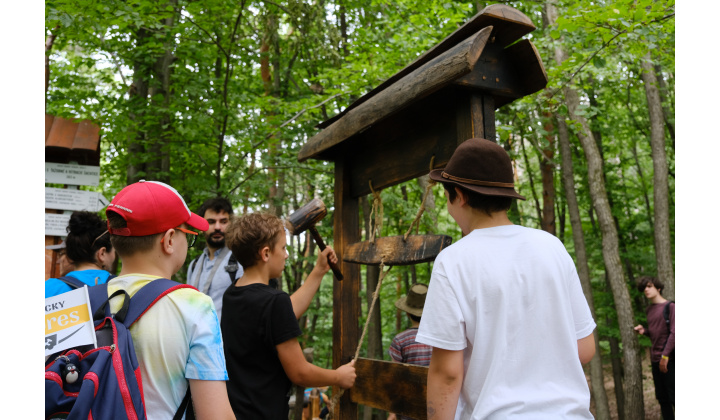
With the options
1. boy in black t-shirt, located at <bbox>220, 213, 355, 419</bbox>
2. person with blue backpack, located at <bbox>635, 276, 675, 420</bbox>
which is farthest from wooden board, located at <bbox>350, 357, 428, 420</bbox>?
person with blue backpack, located at <bbox>635, 276, 675, 420</bbox>

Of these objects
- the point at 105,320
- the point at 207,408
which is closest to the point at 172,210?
the point at 105,320

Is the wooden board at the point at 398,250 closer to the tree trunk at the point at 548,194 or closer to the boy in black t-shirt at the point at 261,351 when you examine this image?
the boy in black t-shirt at the point at 261,351

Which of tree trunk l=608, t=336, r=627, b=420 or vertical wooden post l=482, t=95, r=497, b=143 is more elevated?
vertical wooden post l=482, t=95, r=497, b=143

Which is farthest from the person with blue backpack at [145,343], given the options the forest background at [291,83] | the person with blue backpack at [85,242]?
the forest background at [291,83]

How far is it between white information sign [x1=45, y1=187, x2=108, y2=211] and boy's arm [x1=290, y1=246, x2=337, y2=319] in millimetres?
3966

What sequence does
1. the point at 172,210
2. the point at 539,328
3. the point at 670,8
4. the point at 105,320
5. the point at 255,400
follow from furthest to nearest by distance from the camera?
the point at 670,8
the point at 255,400
the point at 172,210
the point at 539,328
the point at 105,320

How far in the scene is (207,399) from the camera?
5.00ft

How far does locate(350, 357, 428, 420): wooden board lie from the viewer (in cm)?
252

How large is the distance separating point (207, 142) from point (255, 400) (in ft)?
16.7

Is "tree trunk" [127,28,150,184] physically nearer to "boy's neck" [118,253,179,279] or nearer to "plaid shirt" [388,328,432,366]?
"plaid shirt" [388,328,432,366]

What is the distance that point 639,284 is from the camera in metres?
7.18

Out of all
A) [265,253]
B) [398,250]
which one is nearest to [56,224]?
[265,253]

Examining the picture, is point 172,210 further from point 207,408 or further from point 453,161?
point 453,161

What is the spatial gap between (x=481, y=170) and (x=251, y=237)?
1.19 m
